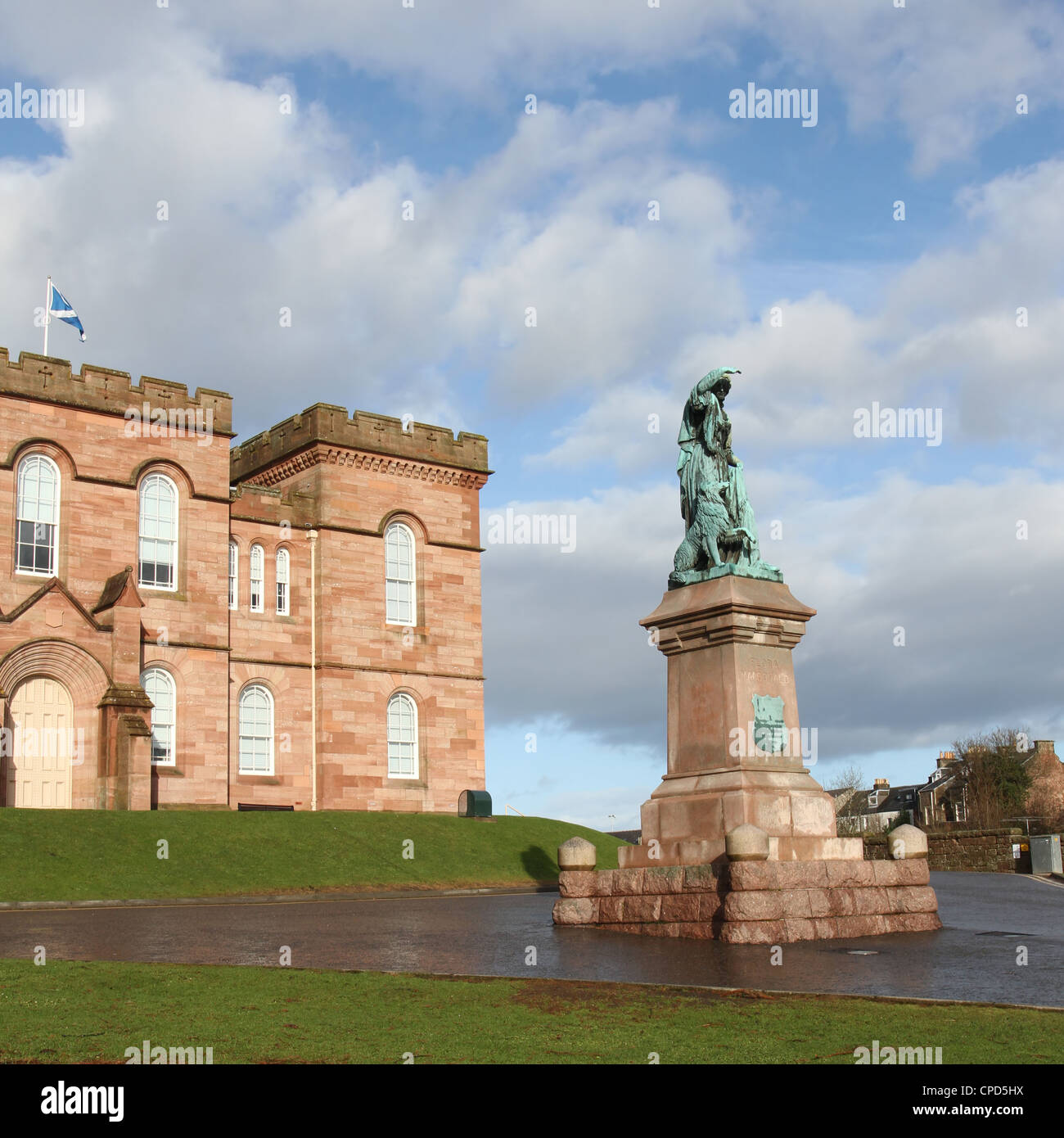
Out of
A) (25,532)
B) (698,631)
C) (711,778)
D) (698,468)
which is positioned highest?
(25,532)

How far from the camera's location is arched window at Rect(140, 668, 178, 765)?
37469 mm

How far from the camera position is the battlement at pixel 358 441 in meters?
42.9

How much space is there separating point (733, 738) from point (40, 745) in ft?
80.3

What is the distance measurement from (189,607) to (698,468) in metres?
24.2

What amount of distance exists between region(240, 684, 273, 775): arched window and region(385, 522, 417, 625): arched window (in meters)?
5.25

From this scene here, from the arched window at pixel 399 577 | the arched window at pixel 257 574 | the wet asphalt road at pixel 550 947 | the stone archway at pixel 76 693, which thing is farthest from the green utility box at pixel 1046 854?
the stone archway at pixel 76 693

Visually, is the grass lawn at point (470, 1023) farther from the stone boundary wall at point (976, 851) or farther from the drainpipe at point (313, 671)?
the drainpipe at point (313, 671)

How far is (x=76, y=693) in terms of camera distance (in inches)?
1368

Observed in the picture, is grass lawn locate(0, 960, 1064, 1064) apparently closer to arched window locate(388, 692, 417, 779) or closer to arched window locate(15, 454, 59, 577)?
arched window locate(15, 454, 59, 577)

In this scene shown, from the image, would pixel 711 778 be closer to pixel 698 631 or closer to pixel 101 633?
pixel 698 631

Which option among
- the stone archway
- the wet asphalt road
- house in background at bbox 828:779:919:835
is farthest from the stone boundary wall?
house in background at bbox 828:779:919:835

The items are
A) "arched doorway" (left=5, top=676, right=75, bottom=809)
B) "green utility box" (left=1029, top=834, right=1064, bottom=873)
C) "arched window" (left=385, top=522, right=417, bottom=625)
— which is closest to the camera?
"green utility box" (left=1029, top=834, right=1064, bottom=873)
